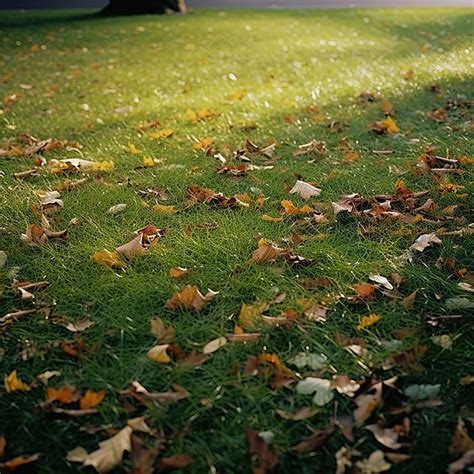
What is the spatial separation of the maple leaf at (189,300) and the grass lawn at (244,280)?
2 cm

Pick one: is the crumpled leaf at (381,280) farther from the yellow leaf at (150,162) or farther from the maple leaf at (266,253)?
the yellow leaf at (150,162)

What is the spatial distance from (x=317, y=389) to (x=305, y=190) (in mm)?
1667

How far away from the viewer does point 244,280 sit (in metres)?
2.68

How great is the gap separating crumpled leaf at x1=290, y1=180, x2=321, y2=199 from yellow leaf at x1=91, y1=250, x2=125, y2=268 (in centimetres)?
118

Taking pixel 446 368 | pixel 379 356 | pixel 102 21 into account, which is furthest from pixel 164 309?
pixel 102 21

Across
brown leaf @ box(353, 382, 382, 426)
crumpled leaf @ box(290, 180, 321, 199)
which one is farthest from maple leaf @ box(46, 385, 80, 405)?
crumpled leaf @ box(290, 180, 321, 199)

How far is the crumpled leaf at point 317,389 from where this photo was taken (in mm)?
2059

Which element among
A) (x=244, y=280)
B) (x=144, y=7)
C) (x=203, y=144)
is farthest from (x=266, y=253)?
(x=144, y=7)

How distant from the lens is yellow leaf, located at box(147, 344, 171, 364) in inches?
88.5

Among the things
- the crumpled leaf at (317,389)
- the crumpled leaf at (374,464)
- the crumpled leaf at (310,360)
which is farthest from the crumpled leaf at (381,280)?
the crumpled leaf at (374,464)

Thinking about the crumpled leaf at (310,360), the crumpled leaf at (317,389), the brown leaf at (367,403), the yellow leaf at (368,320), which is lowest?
the brown leaf at (367,403)

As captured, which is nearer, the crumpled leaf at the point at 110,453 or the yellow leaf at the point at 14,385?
the crumpled leaf at the point at 110,453

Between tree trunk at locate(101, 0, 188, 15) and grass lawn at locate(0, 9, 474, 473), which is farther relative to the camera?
tree trunk at locate(101, 0, 188, 15)

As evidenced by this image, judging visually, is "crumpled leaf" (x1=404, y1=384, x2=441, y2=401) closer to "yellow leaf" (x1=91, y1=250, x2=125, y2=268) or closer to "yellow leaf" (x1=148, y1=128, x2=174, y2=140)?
"yellow leaf" (x1=91, y1=250, x2=125, y2=268)
